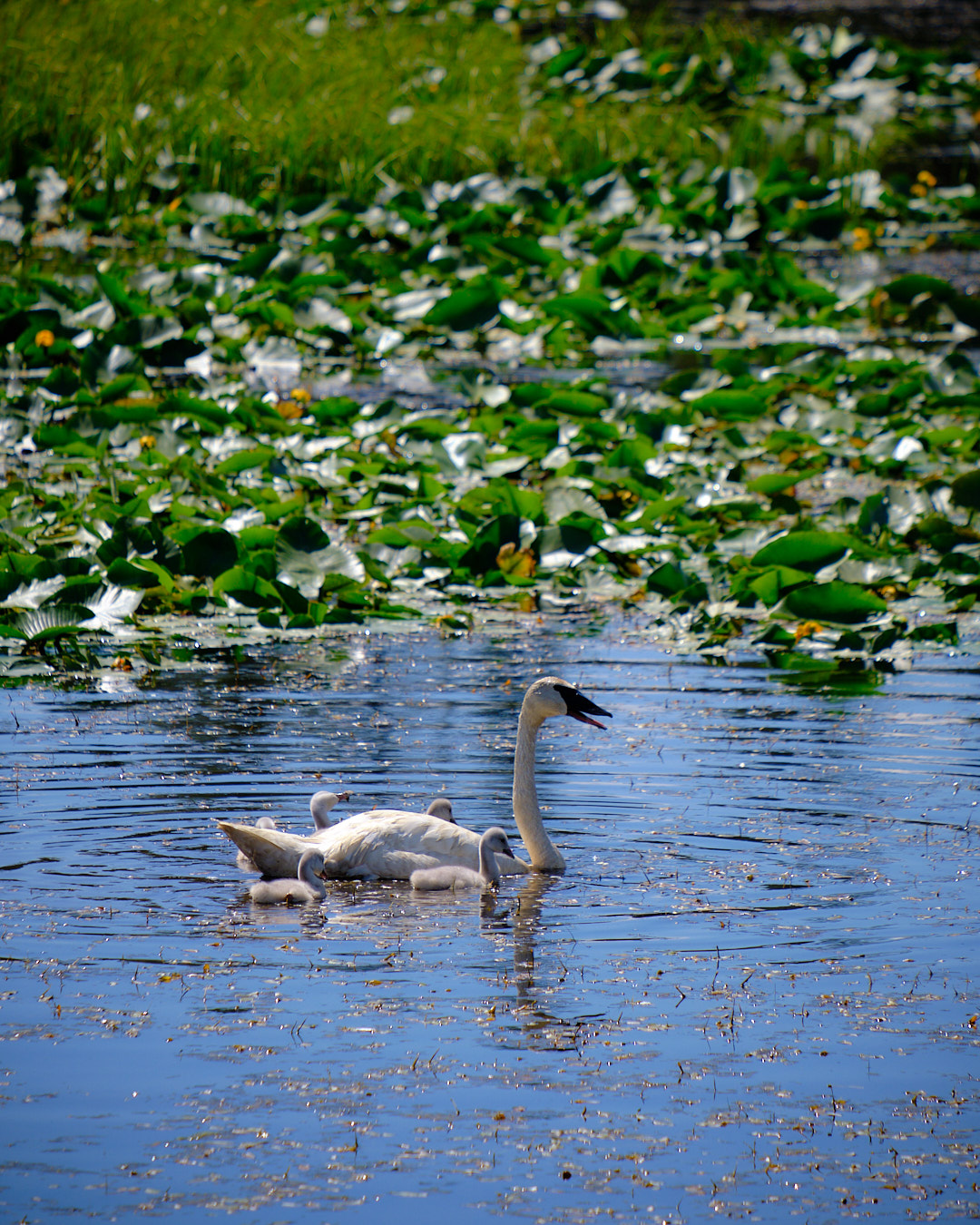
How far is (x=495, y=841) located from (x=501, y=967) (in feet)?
2.71

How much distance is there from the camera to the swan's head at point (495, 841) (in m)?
5.58

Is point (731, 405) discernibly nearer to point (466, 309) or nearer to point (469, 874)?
point (466, 309)

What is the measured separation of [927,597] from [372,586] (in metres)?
2.68

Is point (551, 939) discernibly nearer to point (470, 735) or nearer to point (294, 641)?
point (470, 735)

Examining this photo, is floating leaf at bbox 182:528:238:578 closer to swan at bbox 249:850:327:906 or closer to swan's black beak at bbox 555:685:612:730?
swan's black beak at bbox 555:685:612:730

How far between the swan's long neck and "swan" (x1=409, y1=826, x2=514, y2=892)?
0.16 metres

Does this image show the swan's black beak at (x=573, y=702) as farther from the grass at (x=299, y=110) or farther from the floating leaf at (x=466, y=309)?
the grass at (x=299, y=110)

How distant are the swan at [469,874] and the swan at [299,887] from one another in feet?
1.07

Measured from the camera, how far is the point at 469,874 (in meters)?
5.65

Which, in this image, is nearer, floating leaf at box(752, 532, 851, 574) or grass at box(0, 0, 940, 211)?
floating leaf at box(752, 532, 851, 574)

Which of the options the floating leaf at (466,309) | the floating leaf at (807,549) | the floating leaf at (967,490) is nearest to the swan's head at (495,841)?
the floating leaf at (807,549)

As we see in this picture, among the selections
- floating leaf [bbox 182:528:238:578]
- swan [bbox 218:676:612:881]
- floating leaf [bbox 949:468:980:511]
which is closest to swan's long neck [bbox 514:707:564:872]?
swan [bbox 218:676:612:881]

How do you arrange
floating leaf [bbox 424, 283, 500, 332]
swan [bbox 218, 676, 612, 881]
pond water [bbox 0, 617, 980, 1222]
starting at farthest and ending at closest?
floating leaf [bbox 424, 283, 500, 332]
swan [bbox 218, 676, 612, 881]
pond water [bbox 0, 617, 980, 1222]

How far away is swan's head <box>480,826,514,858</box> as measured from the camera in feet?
18.3
